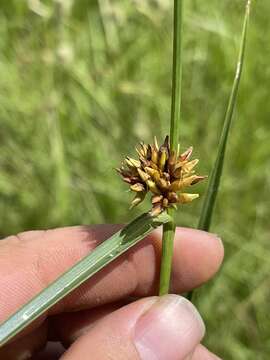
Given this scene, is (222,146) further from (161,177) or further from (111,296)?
(111,296)

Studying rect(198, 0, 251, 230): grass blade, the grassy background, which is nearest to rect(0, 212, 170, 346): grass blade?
rect(198, 0, 251, 230): grass blade

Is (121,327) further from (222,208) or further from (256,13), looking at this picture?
(256,13)

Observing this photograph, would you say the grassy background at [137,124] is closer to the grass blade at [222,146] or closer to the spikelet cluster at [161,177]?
the grass blade at [222,146]

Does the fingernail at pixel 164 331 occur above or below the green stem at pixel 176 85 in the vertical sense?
below

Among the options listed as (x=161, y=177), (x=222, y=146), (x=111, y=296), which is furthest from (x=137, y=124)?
(x=161, y=177)

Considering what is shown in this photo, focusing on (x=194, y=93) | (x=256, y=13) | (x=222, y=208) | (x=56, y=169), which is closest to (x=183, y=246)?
(x=222, y=208)

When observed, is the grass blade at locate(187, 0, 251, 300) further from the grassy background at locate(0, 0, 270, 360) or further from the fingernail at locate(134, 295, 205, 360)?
the grassy background at locate(0, 0, 270, 360)

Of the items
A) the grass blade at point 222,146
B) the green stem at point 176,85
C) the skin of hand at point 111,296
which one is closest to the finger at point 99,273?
the skin of hand at point 111,296
